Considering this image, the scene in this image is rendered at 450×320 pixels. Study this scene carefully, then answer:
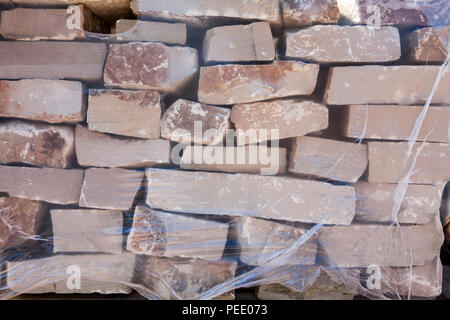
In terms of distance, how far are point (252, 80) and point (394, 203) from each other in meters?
0.98

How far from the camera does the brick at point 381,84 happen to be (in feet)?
4.73

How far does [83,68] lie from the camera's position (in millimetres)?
1451

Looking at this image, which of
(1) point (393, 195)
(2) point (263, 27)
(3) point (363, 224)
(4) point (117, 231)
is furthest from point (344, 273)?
(2) point (263, 27)

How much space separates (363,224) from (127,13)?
1.68m

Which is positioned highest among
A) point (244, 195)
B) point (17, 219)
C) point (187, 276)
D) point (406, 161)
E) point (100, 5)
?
point (100, 5)

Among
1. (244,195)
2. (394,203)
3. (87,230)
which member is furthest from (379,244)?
(87,230)

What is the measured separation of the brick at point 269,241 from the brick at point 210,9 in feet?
3.27

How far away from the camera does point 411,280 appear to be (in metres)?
1.64

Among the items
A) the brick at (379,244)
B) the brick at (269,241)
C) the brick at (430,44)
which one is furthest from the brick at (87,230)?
the brick at (430,44)

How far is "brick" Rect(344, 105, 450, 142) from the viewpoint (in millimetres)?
1469

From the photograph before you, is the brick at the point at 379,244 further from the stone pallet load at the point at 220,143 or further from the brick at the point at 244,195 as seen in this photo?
the brick at the point at 244,195

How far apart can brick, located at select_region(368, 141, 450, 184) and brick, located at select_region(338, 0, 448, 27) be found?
0.60 metres

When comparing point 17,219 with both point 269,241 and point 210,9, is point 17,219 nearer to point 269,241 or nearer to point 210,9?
point 269,241

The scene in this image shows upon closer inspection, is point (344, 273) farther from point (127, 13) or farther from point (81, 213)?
point (127, 13)
